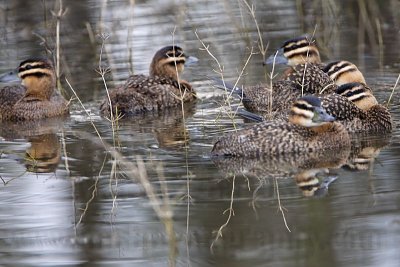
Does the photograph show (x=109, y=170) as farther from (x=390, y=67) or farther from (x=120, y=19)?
(x=120, y=19)

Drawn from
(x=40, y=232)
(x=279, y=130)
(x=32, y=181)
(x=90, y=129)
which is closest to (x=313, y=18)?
(x=90, y=129)

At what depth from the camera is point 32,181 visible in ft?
33.0

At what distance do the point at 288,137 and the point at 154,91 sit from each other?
138 inches

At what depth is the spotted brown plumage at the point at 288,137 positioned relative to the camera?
1045 centimetres

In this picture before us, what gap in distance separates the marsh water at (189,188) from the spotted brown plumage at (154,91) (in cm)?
25

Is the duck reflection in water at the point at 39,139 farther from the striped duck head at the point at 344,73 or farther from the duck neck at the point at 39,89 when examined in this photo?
the striped duck head at the point at 344,73

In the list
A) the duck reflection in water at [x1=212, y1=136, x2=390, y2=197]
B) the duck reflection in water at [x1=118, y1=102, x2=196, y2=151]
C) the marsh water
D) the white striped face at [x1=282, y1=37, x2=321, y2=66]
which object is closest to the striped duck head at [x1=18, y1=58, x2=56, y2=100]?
the marsh water

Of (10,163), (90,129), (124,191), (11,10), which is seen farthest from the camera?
(11,10)

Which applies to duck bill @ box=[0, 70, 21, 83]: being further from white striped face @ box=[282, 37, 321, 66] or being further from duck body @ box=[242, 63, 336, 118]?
white striped face @ box=[282, 37, 321, 66]

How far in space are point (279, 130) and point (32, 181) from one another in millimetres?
2280

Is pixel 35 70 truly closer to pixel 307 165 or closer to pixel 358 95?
pixel 358 95

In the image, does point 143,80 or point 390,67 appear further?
point 390,67

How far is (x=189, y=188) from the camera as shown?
9352 mm

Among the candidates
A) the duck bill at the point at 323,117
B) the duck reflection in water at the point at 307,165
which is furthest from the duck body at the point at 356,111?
the duck bill at the point at 323,117
